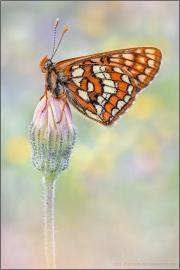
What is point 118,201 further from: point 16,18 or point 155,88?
point 16,18

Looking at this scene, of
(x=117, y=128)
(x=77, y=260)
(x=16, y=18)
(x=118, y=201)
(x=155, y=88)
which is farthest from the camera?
(x=16, y=18)

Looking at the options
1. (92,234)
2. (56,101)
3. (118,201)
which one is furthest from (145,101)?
(56,101)

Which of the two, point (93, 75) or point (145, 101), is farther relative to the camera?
point (145, 101)

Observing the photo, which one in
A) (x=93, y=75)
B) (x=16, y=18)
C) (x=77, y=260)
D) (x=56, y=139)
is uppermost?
(x=16, y=18)

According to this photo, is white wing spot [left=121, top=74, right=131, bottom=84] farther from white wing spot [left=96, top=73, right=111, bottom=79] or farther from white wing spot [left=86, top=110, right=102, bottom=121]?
white wing spot [left=86, top=110, right=102, bottom=121]

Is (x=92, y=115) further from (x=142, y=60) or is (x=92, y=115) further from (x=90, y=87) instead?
(x=142, y=60)

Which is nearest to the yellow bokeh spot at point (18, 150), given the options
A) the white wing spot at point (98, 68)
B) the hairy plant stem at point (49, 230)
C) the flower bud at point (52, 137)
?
the white wing spot at point (98, 68)
